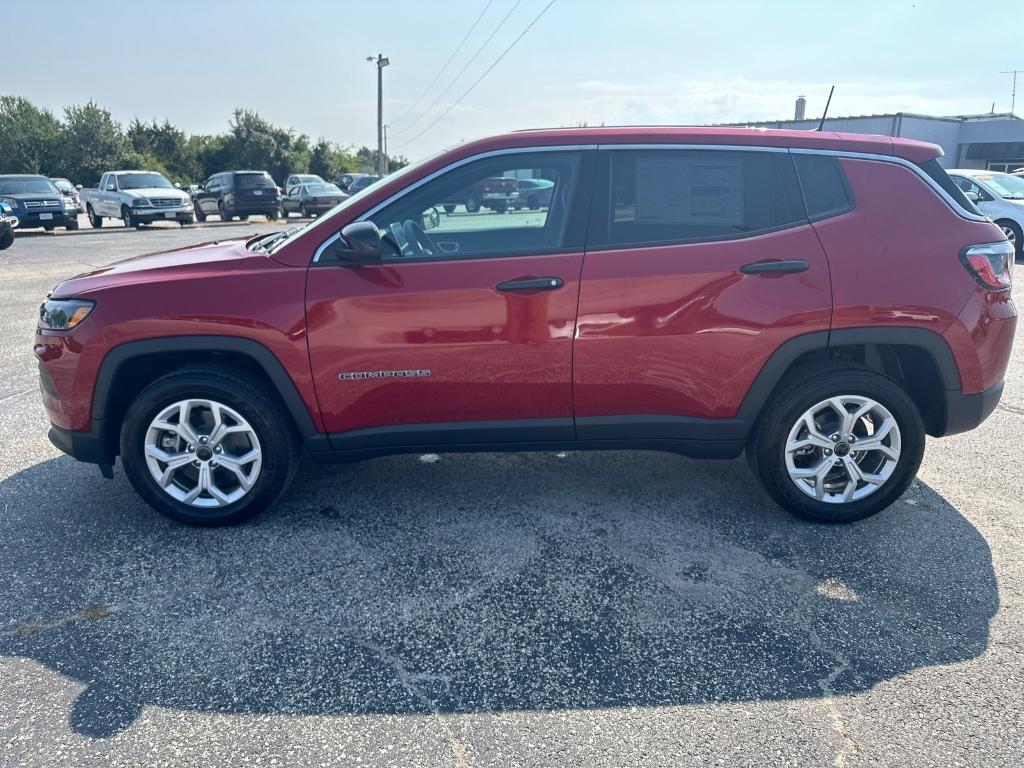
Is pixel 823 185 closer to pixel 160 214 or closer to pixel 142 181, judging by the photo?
pixel 160 214

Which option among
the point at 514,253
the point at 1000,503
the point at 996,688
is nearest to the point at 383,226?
the point at 514,253

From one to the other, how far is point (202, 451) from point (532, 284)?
1740 millimetres

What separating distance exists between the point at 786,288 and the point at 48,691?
3270 millimetres

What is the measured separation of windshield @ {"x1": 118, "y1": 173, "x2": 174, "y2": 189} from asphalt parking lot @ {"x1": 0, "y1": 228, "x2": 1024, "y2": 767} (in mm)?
22086

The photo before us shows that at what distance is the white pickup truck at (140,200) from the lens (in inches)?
899

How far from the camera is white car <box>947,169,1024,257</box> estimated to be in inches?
533

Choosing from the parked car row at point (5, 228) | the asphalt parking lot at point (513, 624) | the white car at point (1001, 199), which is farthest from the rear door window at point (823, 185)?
the parked car row at point (5, 228)

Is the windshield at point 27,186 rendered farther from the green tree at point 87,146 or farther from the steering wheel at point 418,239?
the green tree at point 87,146

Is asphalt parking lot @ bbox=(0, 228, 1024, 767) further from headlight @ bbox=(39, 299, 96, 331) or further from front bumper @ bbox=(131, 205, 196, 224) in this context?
front bumper @ bbox=(131, 205, 196, 224)

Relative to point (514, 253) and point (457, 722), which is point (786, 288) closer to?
point (514, 253)

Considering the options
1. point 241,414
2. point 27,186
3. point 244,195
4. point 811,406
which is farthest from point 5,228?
point 811,406

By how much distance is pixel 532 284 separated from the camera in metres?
3.39

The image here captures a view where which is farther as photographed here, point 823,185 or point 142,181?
point 142,181

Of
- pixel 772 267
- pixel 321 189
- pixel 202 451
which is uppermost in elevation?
pixel 321 189
